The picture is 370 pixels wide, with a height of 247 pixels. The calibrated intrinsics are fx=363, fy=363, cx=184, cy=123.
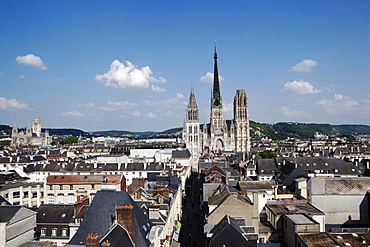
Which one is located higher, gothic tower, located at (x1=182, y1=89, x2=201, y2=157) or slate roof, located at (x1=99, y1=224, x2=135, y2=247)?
gothic tower, located at (x1=182, y1=89, x2=201, y2=157)

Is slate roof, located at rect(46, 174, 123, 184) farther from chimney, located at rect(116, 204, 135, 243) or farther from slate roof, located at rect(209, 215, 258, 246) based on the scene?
chimney, located at rect(116, 204, 135, 243)

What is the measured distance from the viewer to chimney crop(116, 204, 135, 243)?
23516 mm

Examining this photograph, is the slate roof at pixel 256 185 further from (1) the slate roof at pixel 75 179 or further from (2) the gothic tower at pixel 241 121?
(2) the gothic tower at pixel 241 121

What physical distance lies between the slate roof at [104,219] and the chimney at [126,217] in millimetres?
588

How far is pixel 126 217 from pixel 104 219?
6.83 feet

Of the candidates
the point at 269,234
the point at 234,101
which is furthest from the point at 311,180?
the point at 234,101

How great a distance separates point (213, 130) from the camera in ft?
621

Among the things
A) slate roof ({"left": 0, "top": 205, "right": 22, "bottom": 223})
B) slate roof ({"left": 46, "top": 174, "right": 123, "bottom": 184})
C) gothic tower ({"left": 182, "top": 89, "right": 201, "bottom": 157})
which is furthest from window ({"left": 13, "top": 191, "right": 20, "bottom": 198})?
gothic tower ({"left": 182, "top": 89, "right": 201, "bottom": 157})

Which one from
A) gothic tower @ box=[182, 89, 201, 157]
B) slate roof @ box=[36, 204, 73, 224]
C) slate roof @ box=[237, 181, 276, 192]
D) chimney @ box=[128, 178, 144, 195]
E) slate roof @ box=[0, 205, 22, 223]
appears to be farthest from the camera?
gothic tower @ box=[182, 89, 201, 157]

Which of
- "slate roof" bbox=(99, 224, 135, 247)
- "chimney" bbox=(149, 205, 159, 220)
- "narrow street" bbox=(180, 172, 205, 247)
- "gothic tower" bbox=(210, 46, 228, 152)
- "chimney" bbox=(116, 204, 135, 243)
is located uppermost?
"gothic tower" bbox=(210, 46, 228, 152)

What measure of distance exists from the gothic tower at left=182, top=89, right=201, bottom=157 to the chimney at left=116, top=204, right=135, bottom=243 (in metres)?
129

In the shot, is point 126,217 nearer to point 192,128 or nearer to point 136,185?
point 136,185

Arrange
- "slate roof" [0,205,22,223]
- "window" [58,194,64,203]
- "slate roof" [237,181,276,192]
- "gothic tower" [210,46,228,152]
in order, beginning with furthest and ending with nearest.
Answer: "gothic tower" [210,46,228,152] → "window" [58,194,64,203] → "slate roof" [237,181,276,192] → "slate roof" [0,205,22,223]

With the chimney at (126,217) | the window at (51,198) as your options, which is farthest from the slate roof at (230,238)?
the window at (51,198)
